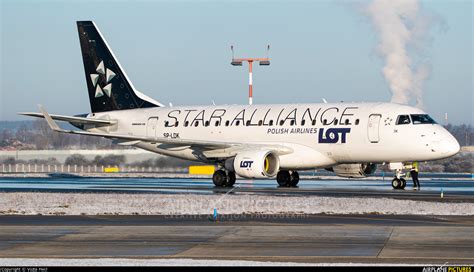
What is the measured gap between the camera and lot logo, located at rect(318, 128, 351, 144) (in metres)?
42.3

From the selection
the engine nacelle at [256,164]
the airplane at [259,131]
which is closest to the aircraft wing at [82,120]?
the airplane at [259,131]

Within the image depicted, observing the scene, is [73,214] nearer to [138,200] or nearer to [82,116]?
[138,200]

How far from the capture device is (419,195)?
35531 mm

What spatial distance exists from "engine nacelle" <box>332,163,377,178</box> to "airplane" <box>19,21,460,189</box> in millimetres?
49

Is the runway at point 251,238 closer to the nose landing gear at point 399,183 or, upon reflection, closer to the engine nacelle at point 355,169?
the nose landing gear at point 399,183

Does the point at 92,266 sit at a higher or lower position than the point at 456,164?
higher

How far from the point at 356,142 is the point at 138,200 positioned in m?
13.7

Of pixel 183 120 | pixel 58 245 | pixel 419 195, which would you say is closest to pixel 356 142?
pixel 419 195

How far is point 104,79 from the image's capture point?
52.2 metres

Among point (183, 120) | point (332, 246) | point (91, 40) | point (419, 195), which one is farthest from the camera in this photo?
point (91, 40)

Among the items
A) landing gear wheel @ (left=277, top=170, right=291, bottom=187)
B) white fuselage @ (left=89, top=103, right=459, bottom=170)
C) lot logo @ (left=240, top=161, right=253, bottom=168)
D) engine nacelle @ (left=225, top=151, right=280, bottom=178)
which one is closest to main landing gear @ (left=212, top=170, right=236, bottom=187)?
engine nacelle @ (left=225, top=151, right=280, bottom=178)

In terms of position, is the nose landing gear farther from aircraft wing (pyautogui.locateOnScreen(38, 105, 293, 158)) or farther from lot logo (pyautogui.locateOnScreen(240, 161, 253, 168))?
lot logo (pyautogui.locateOnScreen(240, 161, 253, 168))

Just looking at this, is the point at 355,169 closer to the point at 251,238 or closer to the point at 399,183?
the point at 399,183

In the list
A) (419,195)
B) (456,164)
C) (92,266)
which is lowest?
(456,164)
